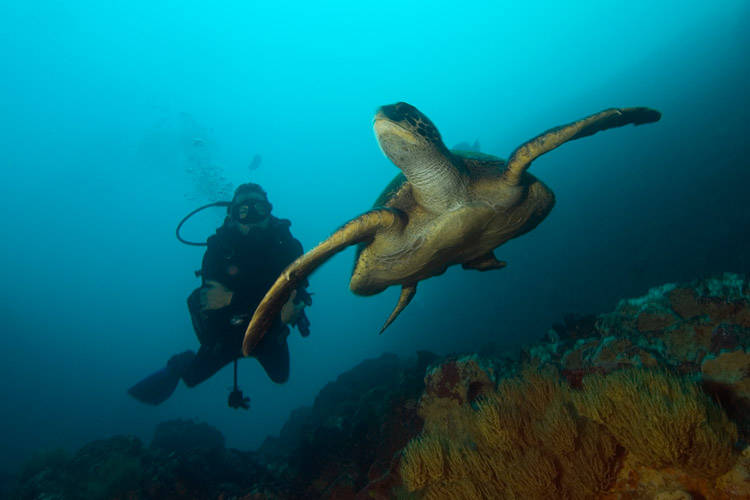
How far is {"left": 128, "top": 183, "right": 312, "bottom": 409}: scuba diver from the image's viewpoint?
19.7ft

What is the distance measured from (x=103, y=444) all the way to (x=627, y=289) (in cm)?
1743

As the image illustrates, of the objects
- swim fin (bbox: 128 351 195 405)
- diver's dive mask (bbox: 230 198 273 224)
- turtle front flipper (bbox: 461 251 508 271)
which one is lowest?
turtle front flipper (bbox: 461 251 508 271)

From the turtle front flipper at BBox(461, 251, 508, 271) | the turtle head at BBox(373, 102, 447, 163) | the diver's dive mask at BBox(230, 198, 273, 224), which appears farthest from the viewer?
the diver's dive mask at BBox(230, 198, 273, 224)

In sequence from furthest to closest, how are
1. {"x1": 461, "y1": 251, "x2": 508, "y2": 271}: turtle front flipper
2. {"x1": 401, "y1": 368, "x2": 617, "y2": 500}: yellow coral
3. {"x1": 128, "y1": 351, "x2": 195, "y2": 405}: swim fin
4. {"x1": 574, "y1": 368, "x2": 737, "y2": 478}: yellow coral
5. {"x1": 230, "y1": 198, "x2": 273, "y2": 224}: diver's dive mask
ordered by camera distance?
1. {"x1": 128, "y1": 351, "x2": 195, "y2": 405}: swim fin
2. {"x1": 230, "y1": 198, "x2": 273, "y2": 224}: diver's dive mask
3. {"x1": 461, "y1": 251, "x2": 508, "y2": 271}: turtle front flipper
4. {"x1": 401, "y1": 368, "x2": 617, "y2": 500}: yellow coral
5. {"x1": 574, "y1": 368, "x2": 737, "y2": 478}: yellow coral

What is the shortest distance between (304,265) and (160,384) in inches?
324

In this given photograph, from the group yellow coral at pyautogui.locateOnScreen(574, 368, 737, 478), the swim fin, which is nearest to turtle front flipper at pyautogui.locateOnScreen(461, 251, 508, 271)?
yellow coral at pyautogui.locateOnScreen(574, 368, 737, 478)

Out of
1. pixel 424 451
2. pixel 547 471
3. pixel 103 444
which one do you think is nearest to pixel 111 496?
pixel 103 444

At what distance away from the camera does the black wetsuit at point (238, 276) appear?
602 cm

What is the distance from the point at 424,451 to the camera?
2404 millimetres

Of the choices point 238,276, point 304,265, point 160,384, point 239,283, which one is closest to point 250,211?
point 238,276

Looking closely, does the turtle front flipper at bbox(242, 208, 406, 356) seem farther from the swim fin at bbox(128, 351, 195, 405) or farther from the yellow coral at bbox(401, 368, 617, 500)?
the swim fin at bbox(128, 351, 195, 405)

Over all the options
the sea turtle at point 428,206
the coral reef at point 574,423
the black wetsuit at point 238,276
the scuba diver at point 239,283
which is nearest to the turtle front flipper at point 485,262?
the sea turtle at point 428,206

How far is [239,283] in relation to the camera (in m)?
6.03

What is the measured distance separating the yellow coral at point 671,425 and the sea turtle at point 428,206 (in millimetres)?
2027
